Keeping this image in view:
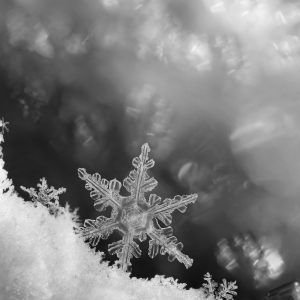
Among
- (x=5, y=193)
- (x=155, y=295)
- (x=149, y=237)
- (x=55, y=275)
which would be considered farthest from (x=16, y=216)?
(x=155, y=295)

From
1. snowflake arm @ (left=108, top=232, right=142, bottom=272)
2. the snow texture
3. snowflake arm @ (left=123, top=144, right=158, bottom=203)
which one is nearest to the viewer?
the snow texture

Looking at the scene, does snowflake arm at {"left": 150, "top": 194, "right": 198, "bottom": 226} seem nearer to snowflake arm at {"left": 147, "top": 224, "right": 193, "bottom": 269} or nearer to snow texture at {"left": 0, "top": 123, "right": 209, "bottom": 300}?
snowflake arm at {"left": 147, "top": 224, "right": 193, "bottom": 269}

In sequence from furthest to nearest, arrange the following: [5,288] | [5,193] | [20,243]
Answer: [5,193] → [20,243] → [5,288]

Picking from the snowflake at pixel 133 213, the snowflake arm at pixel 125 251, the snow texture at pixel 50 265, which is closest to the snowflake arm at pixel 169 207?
the snowflake at pixel 133 213

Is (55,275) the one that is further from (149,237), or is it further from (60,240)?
(149,237)

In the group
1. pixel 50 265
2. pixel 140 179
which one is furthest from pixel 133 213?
pixel 50 265

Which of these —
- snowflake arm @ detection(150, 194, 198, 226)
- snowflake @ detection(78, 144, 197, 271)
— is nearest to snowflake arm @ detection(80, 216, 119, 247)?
snowflake @ detection(78, 144, 197, 271)
